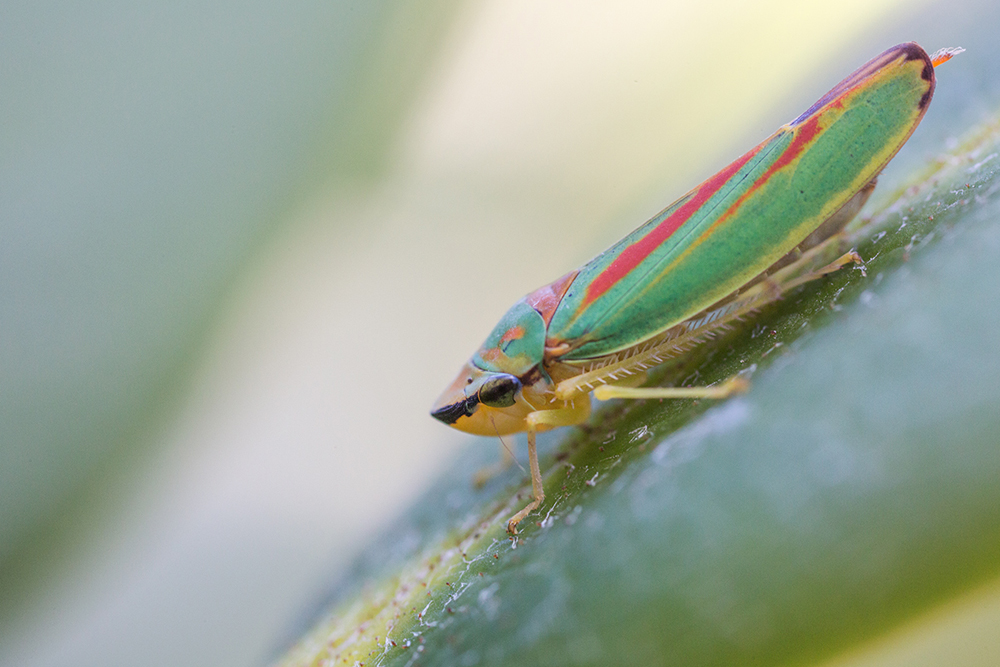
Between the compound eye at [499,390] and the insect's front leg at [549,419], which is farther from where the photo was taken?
the compound eye at [499,390]

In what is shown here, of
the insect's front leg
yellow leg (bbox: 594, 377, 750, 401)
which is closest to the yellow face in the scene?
the insect's front leg

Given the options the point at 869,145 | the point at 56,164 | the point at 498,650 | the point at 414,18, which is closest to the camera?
the point at 498,650

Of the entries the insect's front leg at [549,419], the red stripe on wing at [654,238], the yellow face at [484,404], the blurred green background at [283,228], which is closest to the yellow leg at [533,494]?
the insect's front leg at [549,419]

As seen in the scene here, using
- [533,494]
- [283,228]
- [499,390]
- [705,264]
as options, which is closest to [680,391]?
[705,264]

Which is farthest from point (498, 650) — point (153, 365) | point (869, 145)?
point (153, 365)

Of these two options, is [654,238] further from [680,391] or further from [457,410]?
[457,410]

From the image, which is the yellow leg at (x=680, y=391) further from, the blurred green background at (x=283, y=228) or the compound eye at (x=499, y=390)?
the blurred green background at (x=283, y=228)

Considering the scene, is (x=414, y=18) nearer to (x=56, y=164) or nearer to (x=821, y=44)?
(x=56, y=164)
